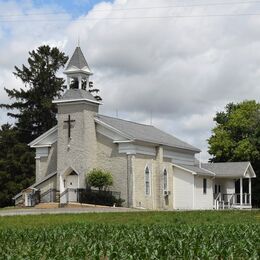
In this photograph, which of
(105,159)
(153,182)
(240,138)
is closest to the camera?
(105,159)

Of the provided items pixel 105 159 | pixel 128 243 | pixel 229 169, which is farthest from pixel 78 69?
pixel 128 243

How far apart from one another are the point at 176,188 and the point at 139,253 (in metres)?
40.2

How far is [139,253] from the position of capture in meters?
15.5

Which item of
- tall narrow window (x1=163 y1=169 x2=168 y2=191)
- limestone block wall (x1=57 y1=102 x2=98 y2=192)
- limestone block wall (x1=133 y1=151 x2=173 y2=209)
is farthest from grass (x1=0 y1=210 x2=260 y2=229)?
tall narrow window (x1=163 y1=169 x2=168 y2=191)

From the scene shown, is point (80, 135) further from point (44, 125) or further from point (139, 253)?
point (139, 253)

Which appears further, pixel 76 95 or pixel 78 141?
pixel 76 95

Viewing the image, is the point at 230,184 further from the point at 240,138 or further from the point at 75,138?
the point at 75,138

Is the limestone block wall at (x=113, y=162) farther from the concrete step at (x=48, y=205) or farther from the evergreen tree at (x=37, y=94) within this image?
the evergreen tree at (x=37, y=94)

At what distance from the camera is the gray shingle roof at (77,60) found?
2106 inches

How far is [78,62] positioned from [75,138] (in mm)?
6539

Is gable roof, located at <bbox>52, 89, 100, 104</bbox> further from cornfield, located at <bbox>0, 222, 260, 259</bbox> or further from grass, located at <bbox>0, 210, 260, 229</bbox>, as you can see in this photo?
cornfield, located at <bbox>0, 222, 260, 259</bbox>

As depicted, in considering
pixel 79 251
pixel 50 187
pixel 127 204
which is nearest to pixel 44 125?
pixel 50 187

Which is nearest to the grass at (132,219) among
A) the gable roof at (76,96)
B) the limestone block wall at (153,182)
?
the limestone block wall at (153,182)

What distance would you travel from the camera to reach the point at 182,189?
55375mm
